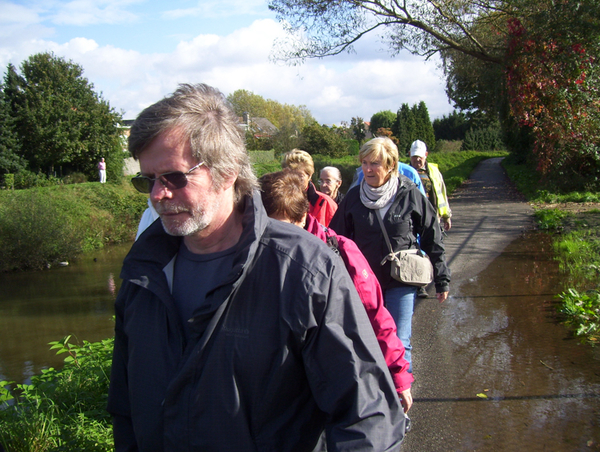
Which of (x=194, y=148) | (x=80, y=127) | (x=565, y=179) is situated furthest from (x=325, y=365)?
(x=80, y=127)

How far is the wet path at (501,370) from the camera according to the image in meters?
3.58

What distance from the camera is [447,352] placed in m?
5.12

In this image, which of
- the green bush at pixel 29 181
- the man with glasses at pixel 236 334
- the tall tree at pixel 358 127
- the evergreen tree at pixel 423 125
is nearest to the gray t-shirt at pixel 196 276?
the man with glasses at pixel 236 334

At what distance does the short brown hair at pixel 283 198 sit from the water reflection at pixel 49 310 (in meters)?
8.21

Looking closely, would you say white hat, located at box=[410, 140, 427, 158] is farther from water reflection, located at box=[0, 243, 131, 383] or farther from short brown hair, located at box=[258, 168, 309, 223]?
water reflection, located at box=[0, 243, 131, 383]

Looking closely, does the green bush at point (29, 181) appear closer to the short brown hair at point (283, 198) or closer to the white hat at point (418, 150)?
the white hat at point (418, 150)

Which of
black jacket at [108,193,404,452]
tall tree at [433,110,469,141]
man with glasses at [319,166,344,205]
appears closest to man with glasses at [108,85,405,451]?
black jacket at [108,193,404,452]

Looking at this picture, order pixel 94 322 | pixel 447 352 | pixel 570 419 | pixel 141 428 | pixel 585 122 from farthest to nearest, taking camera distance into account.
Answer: pixel 585 122 < pixel 94 322 < pixel 447 352 < pixel 570 419 < pixel 141 428

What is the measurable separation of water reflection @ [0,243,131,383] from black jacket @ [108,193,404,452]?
892cm

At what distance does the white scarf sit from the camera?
3885 millimetres

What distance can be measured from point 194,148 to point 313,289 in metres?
0.61

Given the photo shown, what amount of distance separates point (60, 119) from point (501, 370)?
1329 inches

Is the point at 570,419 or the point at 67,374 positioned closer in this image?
the point at 570,419

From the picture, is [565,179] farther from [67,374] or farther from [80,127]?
[80,127]
